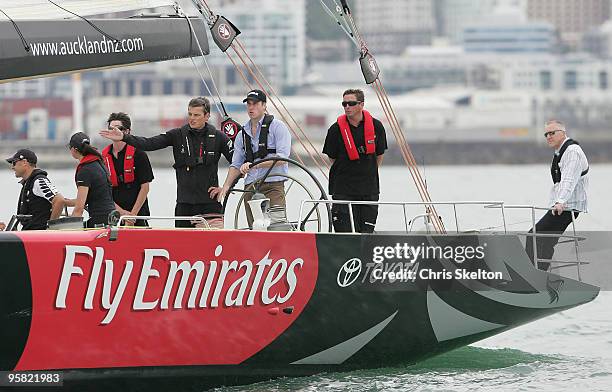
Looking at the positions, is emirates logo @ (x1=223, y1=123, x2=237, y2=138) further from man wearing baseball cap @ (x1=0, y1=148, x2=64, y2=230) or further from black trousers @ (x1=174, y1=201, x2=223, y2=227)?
man wearing baseball cap @ (x1=0, y1=148, x2=64, y2=230)

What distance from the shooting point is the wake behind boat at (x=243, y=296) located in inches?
289

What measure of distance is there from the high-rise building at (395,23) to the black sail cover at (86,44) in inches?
6214

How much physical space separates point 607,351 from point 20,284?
444 centimetres

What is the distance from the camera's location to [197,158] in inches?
326

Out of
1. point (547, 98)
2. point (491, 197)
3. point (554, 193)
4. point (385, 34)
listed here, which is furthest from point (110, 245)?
point (385, 34)

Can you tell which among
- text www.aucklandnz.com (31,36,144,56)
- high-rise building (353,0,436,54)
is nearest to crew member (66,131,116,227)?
text www.aucklandnz.com (31,36,144,56)

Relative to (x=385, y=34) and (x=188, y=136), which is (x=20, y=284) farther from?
(x=385, y=34)

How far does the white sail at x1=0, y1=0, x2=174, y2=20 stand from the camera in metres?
8.42

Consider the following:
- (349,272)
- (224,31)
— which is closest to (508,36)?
(224,31)

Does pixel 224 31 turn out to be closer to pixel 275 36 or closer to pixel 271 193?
pixel 271 193

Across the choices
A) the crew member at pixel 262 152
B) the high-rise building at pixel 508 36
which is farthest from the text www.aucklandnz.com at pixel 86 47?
the high-rise building at pixel 508 36

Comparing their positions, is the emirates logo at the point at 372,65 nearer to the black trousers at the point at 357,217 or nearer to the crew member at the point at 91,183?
the black trousers at the point at 357,217

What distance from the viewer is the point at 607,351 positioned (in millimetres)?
10039

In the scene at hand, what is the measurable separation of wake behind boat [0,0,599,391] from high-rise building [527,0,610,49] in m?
182
